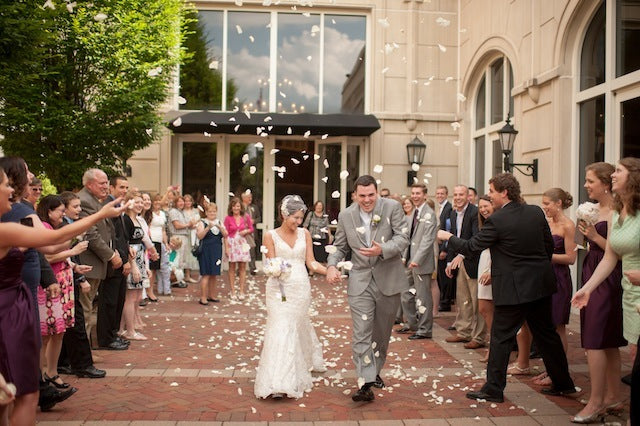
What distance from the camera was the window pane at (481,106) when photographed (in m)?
15.7

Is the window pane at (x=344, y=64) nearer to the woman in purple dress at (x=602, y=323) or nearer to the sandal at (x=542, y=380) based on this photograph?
the sandal at (x=542, y=380)

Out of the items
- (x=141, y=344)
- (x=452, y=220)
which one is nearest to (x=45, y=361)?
(x=141, y=344)

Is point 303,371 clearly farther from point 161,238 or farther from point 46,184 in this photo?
point 46,184

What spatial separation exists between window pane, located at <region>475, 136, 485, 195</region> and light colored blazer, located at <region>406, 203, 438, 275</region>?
7163 mm

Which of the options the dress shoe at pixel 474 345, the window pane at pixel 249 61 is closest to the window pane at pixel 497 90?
the window pane at pixel 249 61

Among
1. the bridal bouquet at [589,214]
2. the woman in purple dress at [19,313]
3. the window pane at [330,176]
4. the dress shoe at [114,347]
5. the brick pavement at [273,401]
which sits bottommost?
the brick pavement at [273,401]

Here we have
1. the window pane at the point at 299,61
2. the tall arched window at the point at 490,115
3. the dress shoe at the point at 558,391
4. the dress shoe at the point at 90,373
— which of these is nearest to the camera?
the dress shoe at the point at 558,391

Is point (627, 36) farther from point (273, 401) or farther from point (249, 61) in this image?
point (249, 61)

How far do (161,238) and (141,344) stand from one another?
3959 millimetres

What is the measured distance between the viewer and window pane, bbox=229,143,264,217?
Answer: 1783cm

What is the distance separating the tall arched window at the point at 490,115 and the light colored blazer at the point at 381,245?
8.28 meters

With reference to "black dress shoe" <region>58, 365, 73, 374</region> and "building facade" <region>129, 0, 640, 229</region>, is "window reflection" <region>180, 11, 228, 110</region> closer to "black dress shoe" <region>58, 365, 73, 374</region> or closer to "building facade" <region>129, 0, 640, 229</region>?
"building facade" <region>129, 0, 640, 229</region>

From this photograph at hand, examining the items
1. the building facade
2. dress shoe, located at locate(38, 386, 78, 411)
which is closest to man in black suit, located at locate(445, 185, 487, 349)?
dress shoe, located at locate(38, 386, 78, 411)

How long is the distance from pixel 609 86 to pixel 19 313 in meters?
8.79
